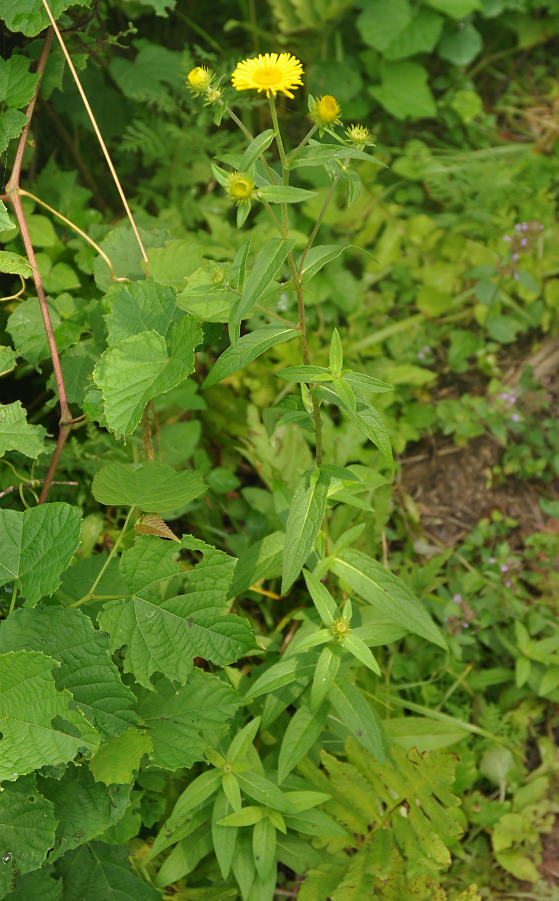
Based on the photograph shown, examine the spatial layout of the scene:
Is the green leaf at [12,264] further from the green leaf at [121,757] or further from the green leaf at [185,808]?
the green leaf at [185,808]

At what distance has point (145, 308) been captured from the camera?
173cm

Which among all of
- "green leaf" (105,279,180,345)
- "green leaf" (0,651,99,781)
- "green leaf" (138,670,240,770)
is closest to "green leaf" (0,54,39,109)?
"green leaf" (105,279,180,345)

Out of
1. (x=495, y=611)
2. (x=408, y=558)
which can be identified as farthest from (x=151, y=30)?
(x=495, y=611)

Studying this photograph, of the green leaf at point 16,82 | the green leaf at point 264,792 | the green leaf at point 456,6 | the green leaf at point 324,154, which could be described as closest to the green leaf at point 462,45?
the green leaf at point 456,6

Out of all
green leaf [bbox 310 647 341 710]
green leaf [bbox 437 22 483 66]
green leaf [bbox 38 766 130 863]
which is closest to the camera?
green leaf [bbox 38 766 130 863]

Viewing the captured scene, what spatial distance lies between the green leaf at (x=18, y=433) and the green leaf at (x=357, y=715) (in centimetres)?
93

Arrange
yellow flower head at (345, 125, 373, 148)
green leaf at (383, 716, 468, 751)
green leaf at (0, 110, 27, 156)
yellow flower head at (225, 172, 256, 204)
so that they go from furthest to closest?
green leaf at (383, 716, 468, 751) → green leaf at (0, 110, 27, 156) → yellow flower head at (345, 125, 373, 148) → yellow flower head at (225, 172, 256, 204)

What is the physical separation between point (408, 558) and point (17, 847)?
159 cm

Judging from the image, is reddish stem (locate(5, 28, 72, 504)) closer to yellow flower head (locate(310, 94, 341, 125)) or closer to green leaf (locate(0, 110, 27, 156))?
green leaf (locate(0, 110, 27, 156))

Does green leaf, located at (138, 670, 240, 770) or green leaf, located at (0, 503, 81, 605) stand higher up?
green leaf, located at (0, 503, 81, 605)

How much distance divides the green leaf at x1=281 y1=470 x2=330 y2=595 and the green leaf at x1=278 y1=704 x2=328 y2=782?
39 centimetres

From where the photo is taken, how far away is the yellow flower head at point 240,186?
126cm

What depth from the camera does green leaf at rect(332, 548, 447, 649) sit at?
1713mm

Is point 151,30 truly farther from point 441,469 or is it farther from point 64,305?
point 441,469
